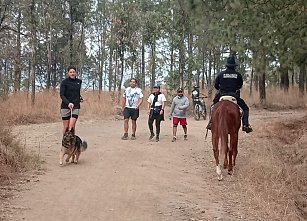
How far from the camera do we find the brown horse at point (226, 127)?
33.0 ft

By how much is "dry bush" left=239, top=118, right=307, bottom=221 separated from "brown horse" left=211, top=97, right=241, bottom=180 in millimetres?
505

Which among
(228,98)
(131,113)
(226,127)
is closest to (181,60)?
(131,113)

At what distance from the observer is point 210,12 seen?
1402 cm

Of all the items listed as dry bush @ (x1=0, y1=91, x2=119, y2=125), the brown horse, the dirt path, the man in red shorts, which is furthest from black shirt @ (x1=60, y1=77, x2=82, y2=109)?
dry bush @ (x1=0, y1=91, x2=119, y2=125)

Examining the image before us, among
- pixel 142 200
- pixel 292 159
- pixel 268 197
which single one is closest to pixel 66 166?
pixel 142 200

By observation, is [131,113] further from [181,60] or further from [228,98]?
[181,60]

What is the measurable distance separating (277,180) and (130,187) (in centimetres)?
300

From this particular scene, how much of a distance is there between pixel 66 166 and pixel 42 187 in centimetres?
207

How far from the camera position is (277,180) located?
31.1 feet

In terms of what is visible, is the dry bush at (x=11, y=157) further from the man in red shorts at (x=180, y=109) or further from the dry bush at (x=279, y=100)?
the dry bush at (x=279, y=100)

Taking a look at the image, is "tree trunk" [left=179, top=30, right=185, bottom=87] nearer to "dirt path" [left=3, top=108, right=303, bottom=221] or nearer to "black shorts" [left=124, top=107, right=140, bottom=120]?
"black shorts" [left=124, top=107, right=140, bottom=120]

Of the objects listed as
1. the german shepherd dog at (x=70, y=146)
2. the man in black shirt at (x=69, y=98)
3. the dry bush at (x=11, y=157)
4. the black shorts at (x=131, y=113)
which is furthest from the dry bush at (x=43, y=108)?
the german shepherd dog at (x=70, y=146)

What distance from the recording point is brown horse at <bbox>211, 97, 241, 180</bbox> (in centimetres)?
1005

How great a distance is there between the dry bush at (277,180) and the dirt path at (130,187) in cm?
31
